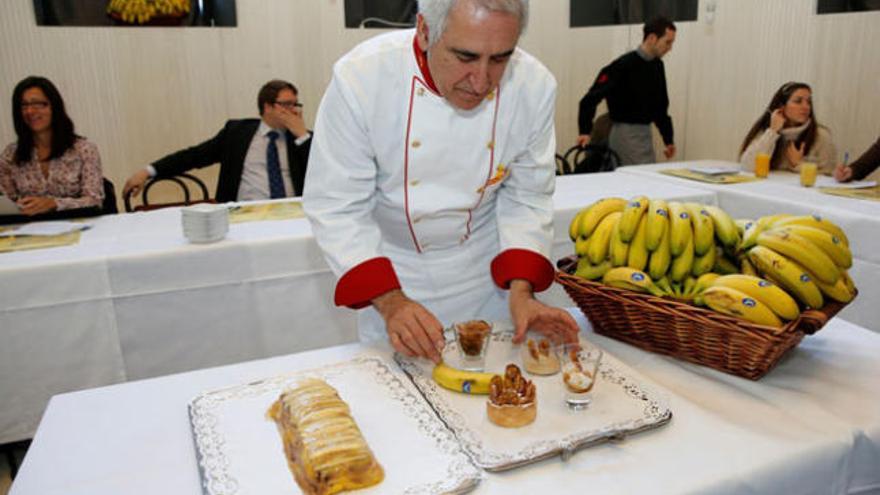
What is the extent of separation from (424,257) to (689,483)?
859mm

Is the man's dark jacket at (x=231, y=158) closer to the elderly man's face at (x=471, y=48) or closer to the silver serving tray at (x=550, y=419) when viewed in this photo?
the elderly man's face at (x=471, y=48)

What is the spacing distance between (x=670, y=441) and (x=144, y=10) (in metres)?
4.79

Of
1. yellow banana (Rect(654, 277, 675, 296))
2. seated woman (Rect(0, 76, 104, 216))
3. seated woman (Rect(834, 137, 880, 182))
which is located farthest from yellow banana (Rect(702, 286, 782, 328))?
seated woman (Rect(0, 76, 104, 216))

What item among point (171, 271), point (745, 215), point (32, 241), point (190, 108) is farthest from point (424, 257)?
point (190, 108)

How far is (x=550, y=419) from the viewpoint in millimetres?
954

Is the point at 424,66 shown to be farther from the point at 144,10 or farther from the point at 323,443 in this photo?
the point at 144,10

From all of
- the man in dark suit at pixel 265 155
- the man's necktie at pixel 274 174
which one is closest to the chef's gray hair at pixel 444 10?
the man in dark suit at pixel 265 155

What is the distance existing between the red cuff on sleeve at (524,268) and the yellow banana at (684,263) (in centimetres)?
27

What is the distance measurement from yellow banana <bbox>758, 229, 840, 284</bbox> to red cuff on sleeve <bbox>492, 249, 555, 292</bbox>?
1.40ft

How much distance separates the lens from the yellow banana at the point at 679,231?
1.21 meters

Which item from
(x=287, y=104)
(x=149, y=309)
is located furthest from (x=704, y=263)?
(x=287, y=104)

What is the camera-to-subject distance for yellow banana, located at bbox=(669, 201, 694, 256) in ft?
3.98

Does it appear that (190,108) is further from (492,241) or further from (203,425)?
(203,425)

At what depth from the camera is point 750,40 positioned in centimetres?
471
